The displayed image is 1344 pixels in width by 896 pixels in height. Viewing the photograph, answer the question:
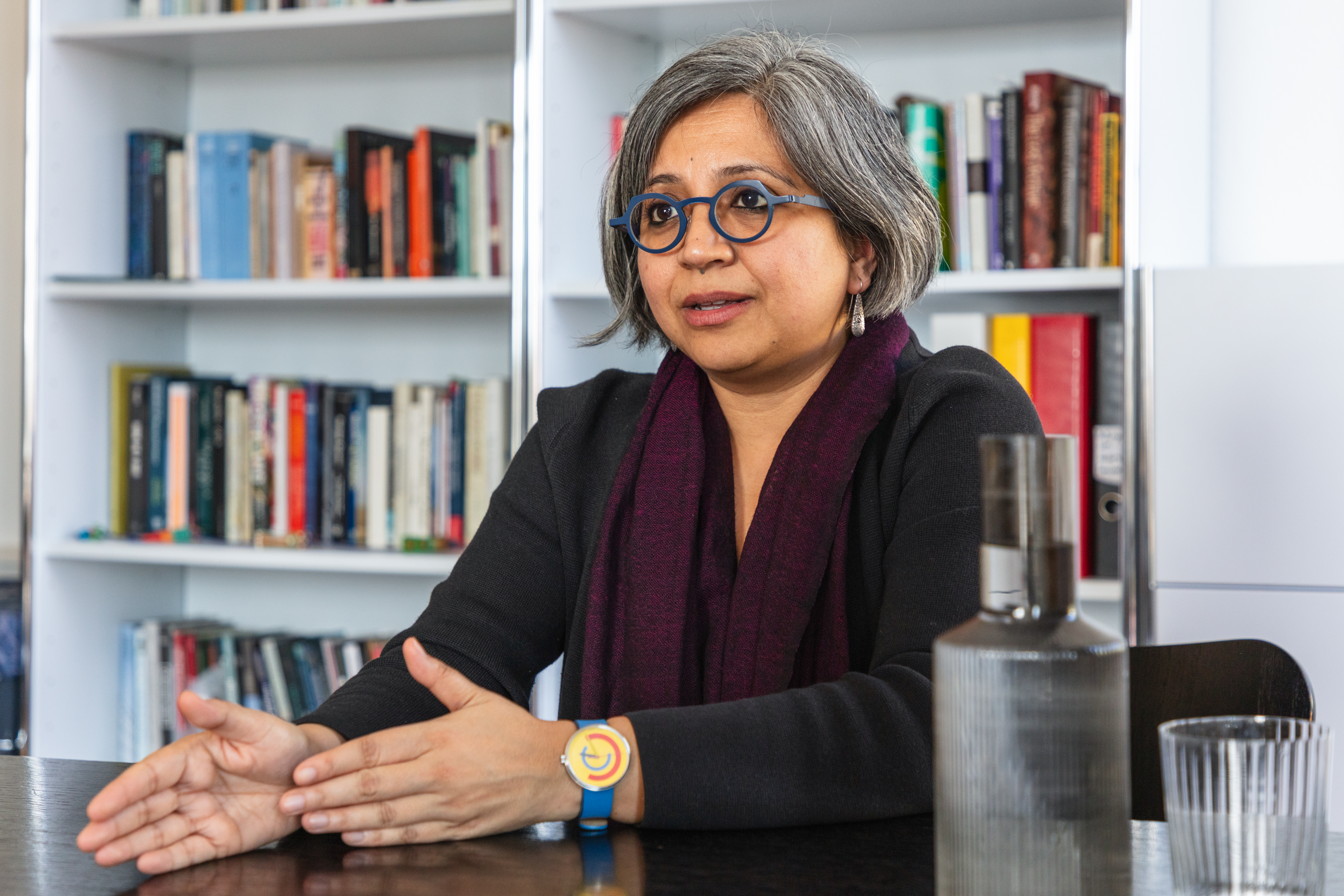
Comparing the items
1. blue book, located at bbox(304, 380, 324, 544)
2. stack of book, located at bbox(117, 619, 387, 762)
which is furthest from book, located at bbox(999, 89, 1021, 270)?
stack of book, located at bbox(117, 619, 387, 762)

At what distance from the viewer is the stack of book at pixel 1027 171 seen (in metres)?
2.10

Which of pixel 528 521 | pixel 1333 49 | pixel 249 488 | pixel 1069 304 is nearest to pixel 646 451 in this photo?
pixel 528 521

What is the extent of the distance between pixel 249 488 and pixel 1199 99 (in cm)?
190

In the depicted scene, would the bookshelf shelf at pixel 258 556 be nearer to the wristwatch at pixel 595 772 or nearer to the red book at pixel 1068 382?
the red book at pixel 1068 382

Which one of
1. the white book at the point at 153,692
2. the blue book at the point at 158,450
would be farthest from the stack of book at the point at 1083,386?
the white book at the point at 153,692

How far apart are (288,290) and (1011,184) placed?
51.5 inches

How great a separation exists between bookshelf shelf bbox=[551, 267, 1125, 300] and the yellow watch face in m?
1.26

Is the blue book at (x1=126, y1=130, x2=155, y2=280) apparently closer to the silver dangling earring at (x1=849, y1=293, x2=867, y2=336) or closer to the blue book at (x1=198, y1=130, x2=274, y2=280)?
the blue book at (x1=198, y1=130, x2=274, y2=280)

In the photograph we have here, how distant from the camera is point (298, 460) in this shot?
258 centimetres

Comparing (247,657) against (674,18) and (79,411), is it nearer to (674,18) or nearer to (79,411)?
(79,411)

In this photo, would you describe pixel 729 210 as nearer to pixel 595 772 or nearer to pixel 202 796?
pixel 595 772

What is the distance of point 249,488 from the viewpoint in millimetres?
2604

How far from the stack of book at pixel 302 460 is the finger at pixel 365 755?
1514 mm

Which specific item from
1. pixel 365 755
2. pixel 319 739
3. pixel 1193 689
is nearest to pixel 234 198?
pixel 319 739
